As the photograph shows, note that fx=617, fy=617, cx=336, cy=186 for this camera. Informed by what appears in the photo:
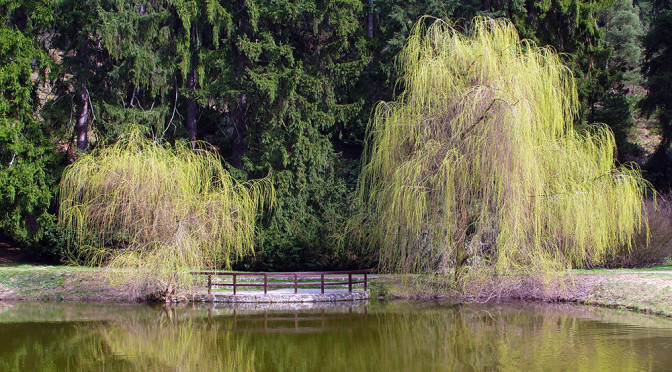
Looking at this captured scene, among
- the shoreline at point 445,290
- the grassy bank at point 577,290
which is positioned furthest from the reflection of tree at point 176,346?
the grassy bank at point 577,290

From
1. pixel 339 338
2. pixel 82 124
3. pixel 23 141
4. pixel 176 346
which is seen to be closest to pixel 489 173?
pixel 339 338

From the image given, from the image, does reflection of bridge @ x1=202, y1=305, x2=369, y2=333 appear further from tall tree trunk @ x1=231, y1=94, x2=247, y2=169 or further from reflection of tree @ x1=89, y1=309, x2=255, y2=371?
tall tree trunk @ x1=231, y1=94, x2=247, y2=169

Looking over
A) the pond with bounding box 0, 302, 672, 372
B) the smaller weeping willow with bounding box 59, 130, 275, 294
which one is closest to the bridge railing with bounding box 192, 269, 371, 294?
the smaller weeping willow with bounding box 59, 130, 275, 294

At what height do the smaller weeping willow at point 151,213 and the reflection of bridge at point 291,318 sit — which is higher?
the smaller weeping willow at point 151,213

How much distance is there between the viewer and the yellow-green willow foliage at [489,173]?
16953 mm

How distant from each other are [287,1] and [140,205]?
14.5 meters

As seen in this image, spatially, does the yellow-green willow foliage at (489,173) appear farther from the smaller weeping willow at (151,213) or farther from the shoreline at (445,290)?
the smaller weeping willow at (151,213)

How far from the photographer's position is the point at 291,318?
54.7 ft

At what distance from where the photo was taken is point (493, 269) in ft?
58.3

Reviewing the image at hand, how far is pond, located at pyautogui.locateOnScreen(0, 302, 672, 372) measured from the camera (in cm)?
1141

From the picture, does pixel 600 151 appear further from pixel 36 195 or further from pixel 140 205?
pixel 36 195

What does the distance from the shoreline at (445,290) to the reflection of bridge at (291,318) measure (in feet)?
6.66

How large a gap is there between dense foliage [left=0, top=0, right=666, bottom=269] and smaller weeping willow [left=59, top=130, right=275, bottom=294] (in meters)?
6.48

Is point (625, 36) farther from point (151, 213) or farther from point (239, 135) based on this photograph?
point (151, 213)
